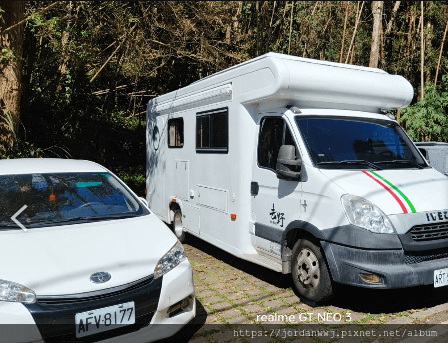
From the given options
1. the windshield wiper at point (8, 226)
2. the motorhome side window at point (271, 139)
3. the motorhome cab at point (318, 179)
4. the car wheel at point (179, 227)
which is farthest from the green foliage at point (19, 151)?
the motorhome side window at point (271, 139)

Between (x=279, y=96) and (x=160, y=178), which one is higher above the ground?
(x=279, y=96)

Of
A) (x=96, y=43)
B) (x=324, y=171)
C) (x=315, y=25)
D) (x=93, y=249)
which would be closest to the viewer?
(x=93, y=249)

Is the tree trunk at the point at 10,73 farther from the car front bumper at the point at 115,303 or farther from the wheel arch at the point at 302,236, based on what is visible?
the car front bumper at the point at 115,303

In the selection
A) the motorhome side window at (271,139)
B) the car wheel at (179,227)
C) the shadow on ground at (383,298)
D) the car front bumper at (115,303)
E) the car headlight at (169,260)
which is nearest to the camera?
the car front bumper at (115,303)

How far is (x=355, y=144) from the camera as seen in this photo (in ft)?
16.8

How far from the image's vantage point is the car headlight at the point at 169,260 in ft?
11.8

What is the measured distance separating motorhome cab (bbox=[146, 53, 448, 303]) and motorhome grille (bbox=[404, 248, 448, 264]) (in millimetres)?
13

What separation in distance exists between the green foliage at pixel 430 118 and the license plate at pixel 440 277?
394 inches

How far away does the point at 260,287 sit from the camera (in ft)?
18.3

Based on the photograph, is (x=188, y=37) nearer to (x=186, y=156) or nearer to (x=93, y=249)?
(x=186, y=156)

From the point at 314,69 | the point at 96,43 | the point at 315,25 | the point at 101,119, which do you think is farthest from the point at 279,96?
the point at 315,25

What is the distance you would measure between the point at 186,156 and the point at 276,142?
2570 millimetres

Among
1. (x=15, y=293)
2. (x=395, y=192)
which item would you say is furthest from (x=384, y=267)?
(x=15, y=293)

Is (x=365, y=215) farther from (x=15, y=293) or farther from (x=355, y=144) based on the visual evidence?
(x=15, y=293)
